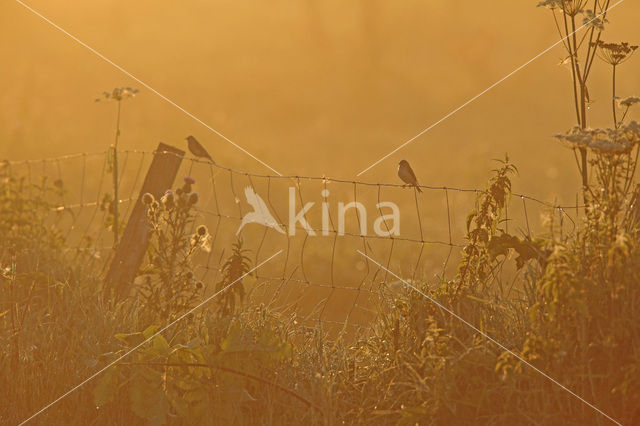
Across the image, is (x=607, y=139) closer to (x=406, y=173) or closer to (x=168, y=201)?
(x=168, y=201)

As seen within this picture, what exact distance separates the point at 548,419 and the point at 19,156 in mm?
14317

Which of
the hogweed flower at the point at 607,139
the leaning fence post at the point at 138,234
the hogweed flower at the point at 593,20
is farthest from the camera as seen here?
the leaning fence post at the point at 138,234

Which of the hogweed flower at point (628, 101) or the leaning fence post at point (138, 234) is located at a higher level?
the hogweed flower at point (628, 101)

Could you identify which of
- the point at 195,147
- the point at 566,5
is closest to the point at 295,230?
the point at 195,147

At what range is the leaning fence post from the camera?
6461 mm

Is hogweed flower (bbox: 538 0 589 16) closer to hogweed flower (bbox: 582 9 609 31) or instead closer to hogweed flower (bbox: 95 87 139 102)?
hogweed flower (bbox: 582 9 609 31)

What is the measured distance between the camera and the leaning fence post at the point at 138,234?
646cm

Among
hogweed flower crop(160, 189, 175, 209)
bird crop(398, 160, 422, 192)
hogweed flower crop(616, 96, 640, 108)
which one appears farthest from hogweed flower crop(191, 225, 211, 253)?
hogweed flower crop(616, 96, 640, 108)

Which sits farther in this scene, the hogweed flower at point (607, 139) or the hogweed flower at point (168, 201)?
the hogweed flower at point (168, 201)

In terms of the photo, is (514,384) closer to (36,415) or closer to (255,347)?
(255,347)

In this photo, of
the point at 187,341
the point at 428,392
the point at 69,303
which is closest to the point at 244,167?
the point at 69,303

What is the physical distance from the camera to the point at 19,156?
632 inches

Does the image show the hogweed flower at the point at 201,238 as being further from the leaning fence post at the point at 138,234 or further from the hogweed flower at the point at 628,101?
the hogweed flower at the point at 628,101

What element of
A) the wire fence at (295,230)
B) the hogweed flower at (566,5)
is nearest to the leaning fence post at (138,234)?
the wire fence at (295,230)
